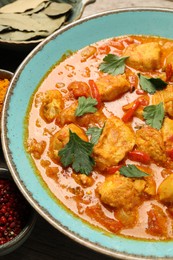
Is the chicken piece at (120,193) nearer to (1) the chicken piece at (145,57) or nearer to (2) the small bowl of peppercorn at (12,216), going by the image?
(2) the small bowl of peppercorn at (12,216)

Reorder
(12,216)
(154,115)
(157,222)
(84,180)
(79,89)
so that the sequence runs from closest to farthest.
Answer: (157,222), (84,180), (12,216), (154,115), (79,89)

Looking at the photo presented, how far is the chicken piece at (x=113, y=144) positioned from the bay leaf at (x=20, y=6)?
1.42m

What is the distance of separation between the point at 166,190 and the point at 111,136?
50 centimetres

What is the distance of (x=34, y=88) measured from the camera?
3082 mm

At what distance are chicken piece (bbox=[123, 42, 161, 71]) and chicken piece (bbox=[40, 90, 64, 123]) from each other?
589 millimetres

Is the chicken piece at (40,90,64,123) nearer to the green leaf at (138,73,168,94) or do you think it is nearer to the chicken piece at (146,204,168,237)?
the green leaf at (138,73,168,94)

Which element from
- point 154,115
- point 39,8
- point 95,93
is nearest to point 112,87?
point 95,93

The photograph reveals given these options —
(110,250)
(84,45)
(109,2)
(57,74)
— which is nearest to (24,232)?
(110,250)

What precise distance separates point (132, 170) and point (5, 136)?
841 mm

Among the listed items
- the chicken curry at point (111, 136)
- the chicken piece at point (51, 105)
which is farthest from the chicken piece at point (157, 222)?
the chicken piece at point (51, 105)

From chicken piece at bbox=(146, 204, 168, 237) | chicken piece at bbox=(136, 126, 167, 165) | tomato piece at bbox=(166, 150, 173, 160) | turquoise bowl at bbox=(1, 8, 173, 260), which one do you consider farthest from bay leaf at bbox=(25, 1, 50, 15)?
chicken piece at bbox=(146, 204, 168, 237)

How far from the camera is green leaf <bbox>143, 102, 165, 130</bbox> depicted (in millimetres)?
2879

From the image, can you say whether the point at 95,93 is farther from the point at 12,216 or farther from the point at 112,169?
the point at 12,216

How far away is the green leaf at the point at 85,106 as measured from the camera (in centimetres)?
288
